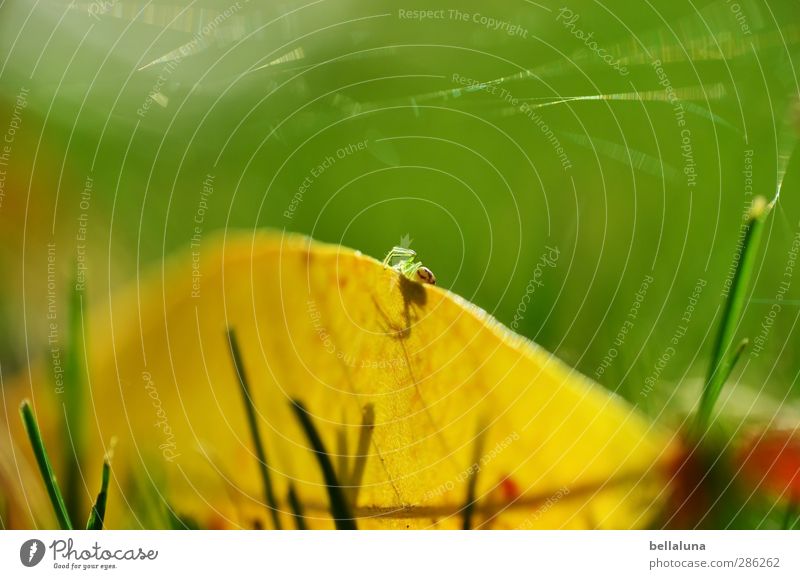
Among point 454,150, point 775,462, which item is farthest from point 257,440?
point 775,462

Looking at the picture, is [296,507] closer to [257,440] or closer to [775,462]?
[257,440]

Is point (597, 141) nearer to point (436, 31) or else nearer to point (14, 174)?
point (436, 31)

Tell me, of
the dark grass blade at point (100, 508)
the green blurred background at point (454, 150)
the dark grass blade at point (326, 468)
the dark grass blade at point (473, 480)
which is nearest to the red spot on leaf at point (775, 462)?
the green blurred background at point (454, 150)

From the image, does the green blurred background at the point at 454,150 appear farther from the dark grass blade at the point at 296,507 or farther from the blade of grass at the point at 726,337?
the dark grass blade at the point at 296,507

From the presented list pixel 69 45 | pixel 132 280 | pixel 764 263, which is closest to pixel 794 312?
pixel 764 263
